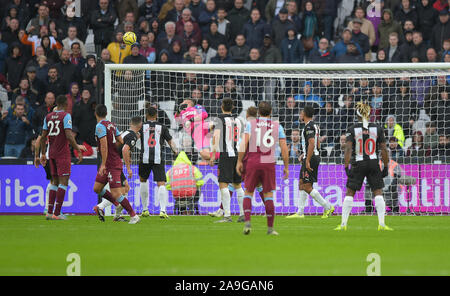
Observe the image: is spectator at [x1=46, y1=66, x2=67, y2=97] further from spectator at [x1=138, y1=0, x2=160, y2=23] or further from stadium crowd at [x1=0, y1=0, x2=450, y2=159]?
spectator at [x1=138, y1=0, x2=160, y2=23]

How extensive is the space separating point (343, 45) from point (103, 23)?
6.89 m

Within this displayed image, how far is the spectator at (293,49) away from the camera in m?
21.1

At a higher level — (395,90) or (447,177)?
(395,90)

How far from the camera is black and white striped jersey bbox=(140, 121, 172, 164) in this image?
52.3ft

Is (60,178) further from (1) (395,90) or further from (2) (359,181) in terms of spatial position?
(1) (395,90)

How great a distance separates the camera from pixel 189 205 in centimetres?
1842

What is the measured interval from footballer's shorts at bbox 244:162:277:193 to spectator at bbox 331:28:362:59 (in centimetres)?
964

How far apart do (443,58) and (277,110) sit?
4405 mm

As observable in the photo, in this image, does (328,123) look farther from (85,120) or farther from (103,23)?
(103,23)

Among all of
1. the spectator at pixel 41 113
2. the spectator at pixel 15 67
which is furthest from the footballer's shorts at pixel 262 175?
the spectator at pixel 15 67

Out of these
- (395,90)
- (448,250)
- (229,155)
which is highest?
(395,90)

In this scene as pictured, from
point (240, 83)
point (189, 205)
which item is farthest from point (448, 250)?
point (240, 83)

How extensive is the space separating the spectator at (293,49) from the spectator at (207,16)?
245 centimetres

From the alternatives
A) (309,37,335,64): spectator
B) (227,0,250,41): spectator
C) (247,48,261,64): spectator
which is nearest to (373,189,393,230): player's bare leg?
(309,37,335,64): spectator
